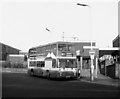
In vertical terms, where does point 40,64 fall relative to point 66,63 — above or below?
below

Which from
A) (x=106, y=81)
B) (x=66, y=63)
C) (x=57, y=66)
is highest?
(x=66, y=63)

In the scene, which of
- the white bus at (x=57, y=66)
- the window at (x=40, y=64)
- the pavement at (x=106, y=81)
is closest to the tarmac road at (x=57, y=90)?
the pavement at (x=106, y=81)

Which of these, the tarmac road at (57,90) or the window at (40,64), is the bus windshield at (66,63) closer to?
the window at (40,64)

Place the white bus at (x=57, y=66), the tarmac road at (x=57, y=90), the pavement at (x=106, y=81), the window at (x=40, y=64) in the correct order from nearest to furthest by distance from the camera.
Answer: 1. the tarmac road at (x=57, y=90)
2. the pavement at (x=106, y=81)
3. the white bus at (x=57, y=66)
4. the window at (x=40, y=64)

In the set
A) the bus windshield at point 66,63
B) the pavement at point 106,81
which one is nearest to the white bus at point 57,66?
the bus windshield at point 66,63

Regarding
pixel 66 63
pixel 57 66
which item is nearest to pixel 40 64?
pixel 57 66

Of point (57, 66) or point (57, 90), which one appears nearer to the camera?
point (57, 90)

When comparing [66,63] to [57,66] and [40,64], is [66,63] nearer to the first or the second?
[57,66]

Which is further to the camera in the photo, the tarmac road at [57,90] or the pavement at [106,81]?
the pavement at [106,81]

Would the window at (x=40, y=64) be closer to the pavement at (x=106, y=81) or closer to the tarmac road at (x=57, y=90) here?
the pavement at (x=106, y=81)

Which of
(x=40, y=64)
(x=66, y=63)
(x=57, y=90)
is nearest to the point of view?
(x=57, y=90)

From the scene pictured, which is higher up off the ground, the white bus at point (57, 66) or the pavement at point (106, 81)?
the white bus at point (57, 66)

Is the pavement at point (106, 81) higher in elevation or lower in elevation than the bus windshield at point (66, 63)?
lower

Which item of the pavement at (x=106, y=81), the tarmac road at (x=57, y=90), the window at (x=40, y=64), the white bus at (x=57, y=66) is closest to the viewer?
the tarmac road at (x=57, y=90)
